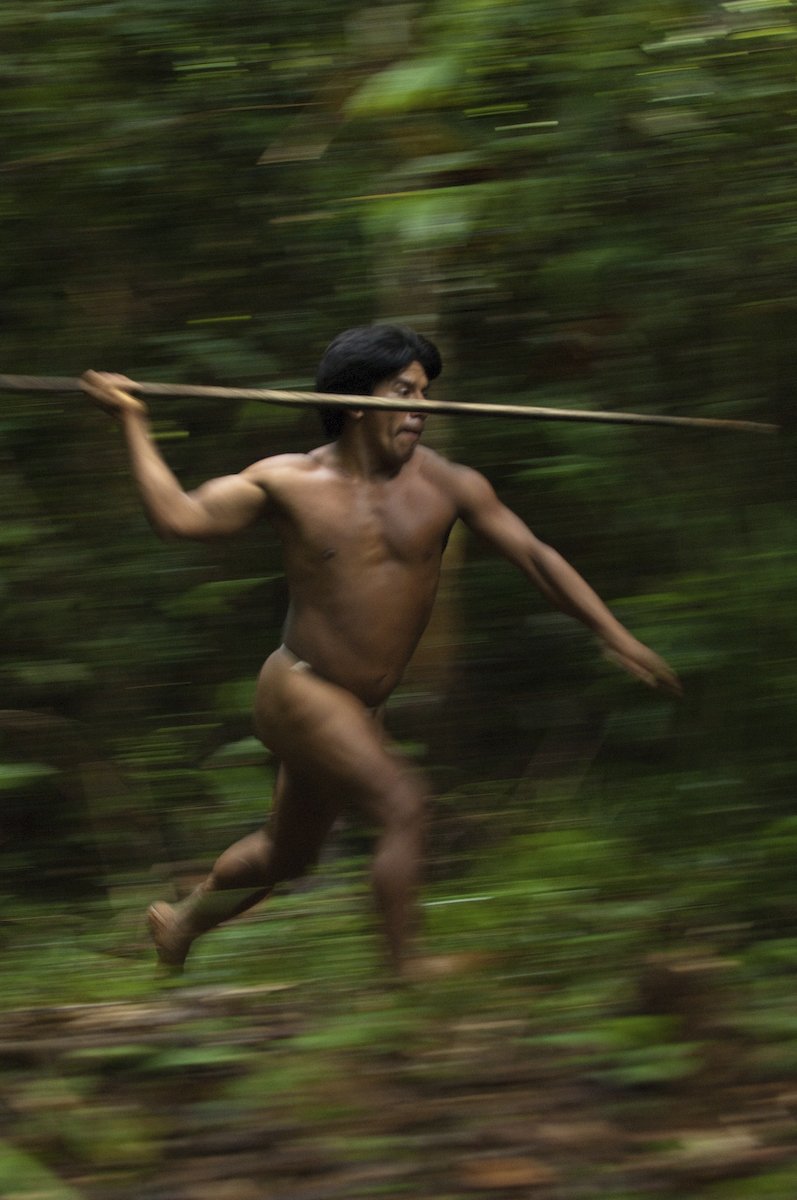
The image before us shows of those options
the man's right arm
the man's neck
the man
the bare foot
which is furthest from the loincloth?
the bare foot

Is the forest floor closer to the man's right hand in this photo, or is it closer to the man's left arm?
the man's left arm

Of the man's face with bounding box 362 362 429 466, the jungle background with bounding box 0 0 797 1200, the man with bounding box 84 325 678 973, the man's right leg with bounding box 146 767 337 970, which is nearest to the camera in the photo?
the jungle background with bounding box 0 0 797 1200

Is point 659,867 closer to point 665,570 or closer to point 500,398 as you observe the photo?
point 665,570

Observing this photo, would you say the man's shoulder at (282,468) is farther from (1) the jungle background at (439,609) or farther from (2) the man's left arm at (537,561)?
(1) the jungle background at (439,609)

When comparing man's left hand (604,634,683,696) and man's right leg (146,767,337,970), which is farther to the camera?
man's right leg (146,767,337,970)

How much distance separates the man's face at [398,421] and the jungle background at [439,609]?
972mm

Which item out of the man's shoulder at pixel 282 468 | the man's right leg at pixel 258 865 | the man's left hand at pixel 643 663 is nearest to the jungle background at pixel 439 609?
the man's right leg at pixel 258 865

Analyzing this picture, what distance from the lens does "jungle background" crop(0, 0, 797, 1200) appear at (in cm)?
362

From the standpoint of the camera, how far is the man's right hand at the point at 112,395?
4.41 m

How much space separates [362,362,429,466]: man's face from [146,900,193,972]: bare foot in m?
1.55

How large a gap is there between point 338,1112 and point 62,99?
4.36 m

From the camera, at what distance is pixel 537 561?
15.3ft

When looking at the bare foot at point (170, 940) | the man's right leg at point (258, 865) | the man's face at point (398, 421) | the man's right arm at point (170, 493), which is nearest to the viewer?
the man's right arm at point (170, 493)

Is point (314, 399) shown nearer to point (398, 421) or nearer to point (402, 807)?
point (398, 421)
